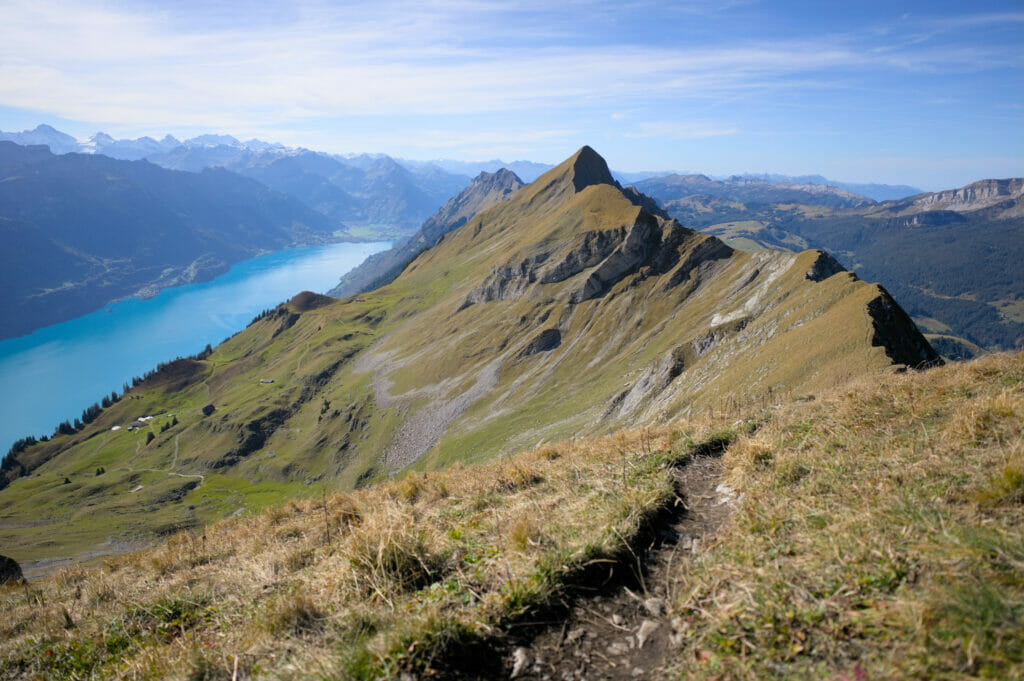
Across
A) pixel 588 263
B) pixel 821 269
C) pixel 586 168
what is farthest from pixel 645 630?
pixel 586 168

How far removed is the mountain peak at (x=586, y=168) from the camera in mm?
164087

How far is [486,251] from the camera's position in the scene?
16650 centimetres

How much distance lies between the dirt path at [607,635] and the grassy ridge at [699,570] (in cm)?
23

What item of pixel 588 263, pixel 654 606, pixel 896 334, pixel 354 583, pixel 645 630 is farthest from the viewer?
pixel 588 263

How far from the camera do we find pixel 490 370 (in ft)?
287

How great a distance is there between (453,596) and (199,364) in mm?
202910

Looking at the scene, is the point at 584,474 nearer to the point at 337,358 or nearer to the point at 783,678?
the point at 783,678

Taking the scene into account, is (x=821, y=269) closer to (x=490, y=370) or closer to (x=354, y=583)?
(x=490, y=370)

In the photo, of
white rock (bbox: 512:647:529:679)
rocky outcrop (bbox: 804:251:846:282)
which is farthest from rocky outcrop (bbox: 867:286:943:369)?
white rock (bbox: 512:647:529:679)

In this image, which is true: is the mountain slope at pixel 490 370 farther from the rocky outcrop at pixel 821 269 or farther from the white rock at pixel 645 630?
the white rock at pixel 645 630

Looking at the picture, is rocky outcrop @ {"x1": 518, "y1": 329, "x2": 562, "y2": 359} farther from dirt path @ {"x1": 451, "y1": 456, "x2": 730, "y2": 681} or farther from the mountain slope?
dirt path @ {"x1": 451, "y1": 456, "x2": 730, "y2": 681}

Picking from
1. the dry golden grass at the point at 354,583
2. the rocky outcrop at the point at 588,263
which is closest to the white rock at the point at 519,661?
the dry golden grass at the point at 354,583

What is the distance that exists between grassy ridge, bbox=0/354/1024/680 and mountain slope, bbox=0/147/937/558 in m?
6.73

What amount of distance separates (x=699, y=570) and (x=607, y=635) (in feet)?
3.92
